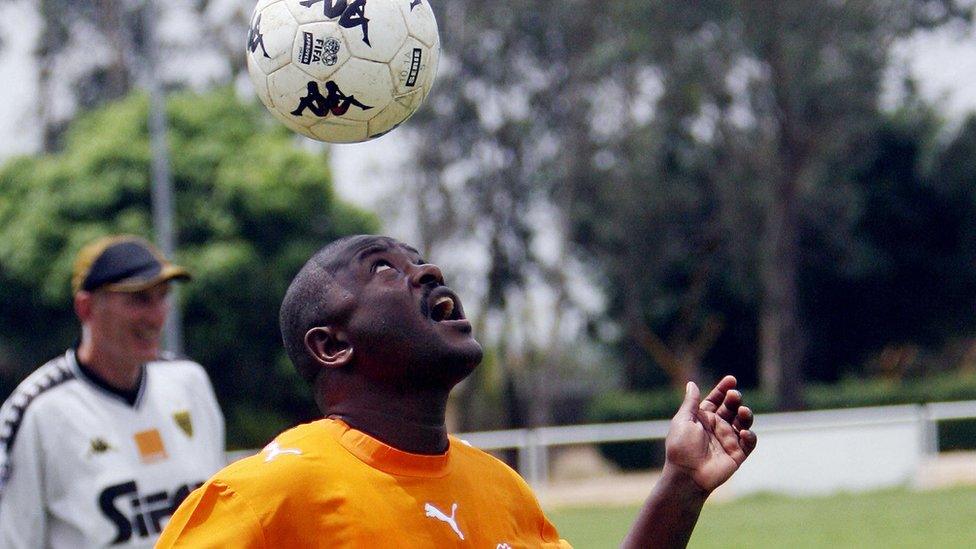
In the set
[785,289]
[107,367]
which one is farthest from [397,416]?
[785,289]

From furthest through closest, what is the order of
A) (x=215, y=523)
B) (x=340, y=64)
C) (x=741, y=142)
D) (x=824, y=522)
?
(x=741, y=142), (x=824, y=522), (x=340, y=64), (x=215, y=523)

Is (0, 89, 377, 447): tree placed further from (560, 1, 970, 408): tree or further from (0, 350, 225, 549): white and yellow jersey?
(0, 350, 225, 549): white and yellow jersey

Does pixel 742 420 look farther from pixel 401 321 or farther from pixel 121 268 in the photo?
pixel 121 268

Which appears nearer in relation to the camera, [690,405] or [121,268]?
[690,405]

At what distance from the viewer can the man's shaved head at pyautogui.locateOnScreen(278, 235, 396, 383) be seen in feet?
9.85

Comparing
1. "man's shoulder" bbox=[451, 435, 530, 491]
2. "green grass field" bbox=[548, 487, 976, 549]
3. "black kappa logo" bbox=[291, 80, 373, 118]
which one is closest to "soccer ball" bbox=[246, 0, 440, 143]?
"black kappa logo" bbox=[291, 80, 373, 118]

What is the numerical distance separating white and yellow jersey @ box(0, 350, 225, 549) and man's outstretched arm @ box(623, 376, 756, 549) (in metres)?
2.53

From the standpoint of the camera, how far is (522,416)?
36344 mm

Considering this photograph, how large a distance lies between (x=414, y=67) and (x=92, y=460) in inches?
78.8

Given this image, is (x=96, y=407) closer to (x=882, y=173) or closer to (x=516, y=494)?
(x=516, y=494)

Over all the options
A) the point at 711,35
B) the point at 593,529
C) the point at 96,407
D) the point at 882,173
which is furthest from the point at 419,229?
the point at 96,407

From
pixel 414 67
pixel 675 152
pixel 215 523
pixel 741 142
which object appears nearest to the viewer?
pixel 215 523

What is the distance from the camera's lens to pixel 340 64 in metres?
3.73

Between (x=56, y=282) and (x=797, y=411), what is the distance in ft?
49.7
